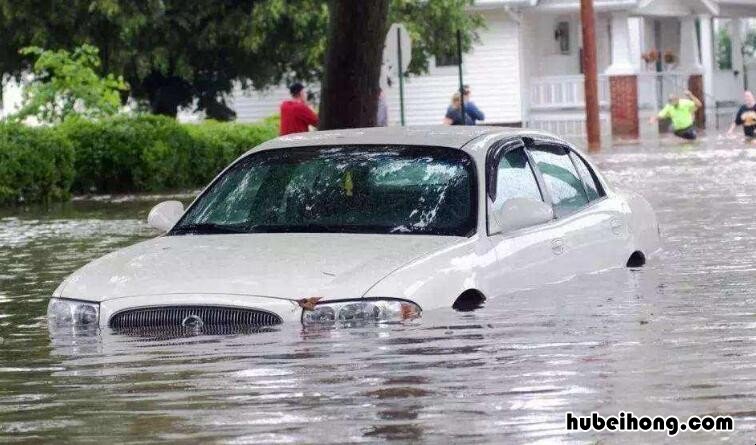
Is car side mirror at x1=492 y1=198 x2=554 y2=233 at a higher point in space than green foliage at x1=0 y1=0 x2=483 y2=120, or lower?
lower

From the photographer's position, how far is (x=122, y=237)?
60.6 ft

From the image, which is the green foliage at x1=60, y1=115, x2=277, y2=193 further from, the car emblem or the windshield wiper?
the car emblem

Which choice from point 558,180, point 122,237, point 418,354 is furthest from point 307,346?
point 122,237

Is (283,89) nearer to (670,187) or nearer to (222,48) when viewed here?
(222,48)

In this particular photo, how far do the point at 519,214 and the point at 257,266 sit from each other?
1573 millimetres

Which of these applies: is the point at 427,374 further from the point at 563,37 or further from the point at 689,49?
the point at 689,49

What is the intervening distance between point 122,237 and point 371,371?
10990 mm

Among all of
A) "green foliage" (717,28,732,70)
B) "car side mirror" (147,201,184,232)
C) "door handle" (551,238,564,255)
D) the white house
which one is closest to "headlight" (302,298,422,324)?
"door handle" (551,238,564,255)

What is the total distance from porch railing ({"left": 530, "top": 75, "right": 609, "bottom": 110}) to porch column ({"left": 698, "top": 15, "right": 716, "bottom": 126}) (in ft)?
20.2

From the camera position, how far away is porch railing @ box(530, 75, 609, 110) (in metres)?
50.2

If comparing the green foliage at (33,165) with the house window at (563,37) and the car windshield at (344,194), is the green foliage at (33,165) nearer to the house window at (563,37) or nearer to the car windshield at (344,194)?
the car windshield at (344,194)

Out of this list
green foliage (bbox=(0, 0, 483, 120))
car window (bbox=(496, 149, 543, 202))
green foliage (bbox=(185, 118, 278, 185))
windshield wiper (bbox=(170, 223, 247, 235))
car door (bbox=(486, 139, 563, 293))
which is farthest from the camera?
green foliage (bbox=(0, 0, 483, 120))

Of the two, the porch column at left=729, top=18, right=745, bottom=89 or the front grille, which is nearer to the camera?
the front grille

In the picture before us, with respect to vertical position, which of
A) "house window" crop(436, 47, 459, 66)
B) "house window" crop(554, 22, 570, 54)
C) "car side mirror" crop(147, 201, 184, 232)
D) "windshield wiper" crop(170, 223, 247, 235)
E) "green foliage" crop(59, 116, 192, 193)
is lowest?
"green foliage" crop(59, 116, 192, 193)
